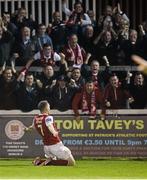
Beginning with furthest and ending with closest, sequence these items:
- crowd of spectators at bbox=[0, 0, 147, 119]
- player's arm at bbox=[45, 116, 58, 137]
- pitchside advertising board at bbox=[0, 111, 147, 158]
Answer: crowd of spectators at bbox=[0, 0, 147, 119], pitchside advertising board at bbox=[0, 111, 147, 158], player's arm at bbox=[45, 116, 58, 137]

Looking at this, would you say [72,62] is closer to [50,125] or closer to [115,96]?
[115,96]

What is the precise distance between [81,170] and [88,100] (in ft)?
11.6

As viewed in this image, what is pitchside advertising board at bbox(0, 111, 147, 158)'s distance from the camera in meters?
18.9

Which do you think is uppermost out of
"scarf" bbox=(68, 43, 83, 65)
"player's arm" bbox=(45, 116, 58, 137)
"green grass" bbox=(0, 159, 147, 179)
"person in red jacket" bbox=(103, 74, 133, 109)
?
"scarf" bbox=(68, 43, 83, 65)

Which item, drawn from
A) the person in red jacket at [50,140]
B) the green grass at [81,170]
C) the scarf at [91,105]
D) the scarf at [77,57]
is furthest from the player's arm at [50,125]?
the scarf at [77,57]

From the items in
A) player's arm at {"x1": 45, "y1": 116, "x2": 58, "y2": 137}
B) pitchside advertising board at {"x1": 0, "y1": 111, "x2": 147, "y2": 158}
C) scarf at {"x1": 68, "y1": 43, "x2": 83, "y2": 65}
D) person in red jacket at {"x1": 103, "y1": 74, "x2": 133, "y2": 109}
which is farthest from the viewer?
scarf at {"x1": 68, "y1": 43, "x2": 83, "y2": 65}

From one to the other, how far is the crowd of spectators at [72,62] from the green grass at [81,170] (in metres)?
1.78

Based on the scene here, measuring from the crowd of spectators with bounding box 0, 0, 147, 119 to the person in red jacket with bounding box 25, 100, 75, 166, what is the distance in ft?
7.29

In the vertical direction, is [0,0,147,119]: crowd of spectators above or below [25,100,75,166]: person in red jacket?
above

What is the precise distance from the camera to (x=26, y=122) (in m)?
19.2

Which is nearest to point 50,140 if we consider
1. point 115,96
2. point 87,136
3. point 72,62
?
point 87,136

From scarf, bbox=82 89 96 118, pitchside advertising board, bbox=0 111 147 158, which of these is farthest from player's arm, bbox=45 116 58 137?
scarf, bbox=82 89 96 118

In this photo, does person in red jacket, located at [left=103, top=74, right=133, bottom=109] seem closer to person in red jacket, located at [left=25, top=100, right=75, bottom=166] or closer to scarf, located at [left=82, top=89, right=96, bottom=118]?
scarf, located at [left=82, top=89, right=96, bottom=118]

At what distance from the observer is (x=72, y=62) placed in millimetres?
20359
